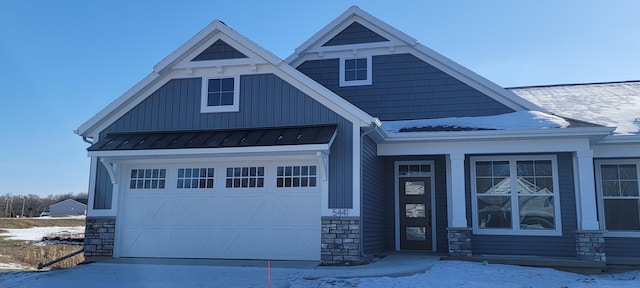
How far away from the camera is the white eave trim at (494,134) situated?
9.98 meters

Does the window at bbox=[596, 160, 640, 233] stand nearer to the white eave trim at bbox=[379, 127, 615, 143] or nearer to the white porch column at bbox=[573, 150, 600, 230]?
the white porch column at bbox=[573, 150, 600, 230]

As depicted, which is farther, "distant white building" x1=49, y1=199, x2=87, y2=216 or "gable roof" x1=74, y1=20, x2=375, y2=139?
"distant white building" x1=49, y1=199, x2=87, y2=216

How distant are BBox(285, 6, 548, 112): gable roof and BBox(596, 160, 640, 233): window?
1.95 m

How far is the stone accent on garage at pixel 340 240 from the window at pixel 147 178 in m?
3.73

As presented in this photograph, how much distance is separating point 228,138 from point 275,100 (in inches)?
50.1

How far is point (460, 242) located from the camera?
1027 cm

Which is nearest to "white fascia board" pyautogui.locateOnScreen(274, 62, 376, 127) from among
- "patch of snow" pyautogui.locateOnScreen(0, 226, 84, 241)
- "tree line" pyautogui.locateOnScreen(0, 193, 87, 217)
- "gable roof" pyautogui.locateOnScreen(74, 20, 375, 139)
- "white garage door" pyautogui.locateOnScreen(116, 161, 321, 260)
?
"gable roof" pyautogui.locateOnScreen(74, 20, 375, 139)

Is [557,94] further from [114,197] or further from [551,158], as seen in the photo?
[114,197]

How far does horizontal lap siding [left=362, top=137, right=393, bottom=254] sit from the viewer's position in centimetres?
1030

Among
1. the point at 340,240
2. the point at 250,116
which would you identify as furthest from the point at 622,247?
the point at 250,116

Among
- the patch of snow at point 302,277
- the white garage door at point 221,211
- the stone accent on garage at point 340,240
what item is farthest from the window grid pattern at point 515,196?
the white garage door at point 221,211

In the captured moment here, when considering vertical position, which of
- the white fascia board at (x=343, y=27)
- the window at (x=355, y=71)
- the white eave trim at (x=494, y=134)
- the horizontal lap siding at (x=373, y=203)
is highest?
the white fascia board at (x=343, y=27)

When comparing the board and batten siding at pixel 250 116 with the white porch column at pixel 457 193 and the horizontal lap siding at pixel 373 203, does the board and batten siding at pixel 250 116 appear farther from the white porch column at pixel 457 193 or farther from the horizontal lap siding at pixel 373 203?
the white porch column at pixel 457 193

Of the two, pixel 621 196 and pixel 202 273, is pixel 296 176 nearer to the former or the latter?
pixel 202 273
